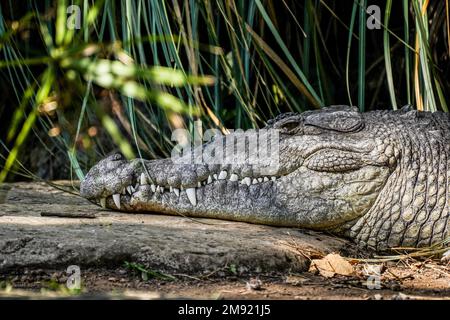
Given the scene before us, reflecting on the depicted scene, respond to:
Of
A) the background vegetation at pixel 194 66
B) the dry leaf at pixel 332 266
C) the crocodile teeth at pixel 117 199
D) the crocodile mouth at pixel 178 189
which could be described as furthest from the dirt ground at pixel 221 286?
the background vegetation at pixel 194 66

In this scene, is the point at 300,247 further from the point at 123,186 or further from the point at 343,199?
the point at 123,186

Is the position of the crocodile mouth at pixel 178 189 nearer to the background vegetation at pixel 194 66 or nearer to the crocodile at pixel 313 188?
the crocodile at pixel 313 188

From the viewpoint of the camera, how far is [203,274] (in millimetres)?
3318

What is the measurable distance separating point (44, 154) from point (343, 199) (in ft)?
12.6

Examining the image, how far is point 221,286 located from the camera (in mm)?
3180

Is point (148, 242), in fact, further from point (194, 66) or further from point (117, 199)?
point (194, 66)

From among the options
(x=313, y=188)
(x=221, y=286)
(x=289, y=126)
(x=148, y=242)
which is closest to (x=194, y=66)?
(x=289, y=126)

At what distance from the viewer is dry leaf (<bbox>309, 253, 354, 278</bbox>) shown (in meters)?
3.57

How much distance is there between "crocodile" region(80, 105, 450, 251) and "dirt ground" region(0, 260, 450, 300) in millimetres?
631

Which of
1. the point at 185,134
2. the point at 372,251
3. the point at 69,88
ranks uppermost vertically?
the point at 69,88

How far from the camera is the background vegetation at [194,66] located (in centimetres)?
452

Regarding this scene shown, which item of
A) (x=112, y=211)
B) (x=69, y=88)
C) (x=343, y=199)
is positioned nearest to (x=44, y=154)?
(x=69, y=88)

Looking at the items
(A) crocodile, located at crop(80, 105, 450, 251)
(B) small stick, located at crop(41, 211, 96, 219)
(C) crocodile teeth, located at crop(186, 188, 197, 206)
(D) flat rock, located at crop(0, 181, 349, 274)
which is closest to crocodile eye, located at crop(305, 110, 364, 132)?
(A) crocodile, located at crop(80, 105, 450, 251)

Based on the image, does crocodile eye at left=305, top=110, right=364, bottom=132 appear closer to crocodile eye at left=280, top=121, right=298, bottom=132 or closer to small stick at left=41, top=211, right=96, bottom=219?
crocodile eye at left=280, top=121, right=298, bottom=132
